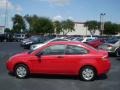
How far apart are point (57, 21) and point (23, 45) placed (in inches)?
2905

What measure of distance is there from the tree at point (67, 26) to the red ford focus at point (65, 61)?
336 feet

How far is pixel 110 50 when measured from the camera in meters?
22.8

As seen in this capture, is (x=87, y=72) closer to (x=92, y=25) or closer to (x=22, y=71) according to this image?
(x=22, y=71)

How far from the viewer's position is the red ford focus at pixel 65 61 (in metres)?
11.3

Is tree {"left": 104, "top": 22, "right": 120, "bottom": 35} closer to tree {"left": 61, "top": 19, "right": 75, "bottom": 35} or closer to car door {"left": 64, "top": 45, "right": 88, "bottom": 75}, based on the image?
tree {"left": 61, "top": 19, "right": 75, "bottom": 35}

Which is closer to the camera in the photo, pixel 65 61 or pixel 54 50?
pixel 65 61

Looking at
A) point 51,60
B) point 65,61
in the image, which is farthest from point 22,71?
point 65,61

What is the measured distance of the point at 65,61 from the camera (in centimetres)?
1131

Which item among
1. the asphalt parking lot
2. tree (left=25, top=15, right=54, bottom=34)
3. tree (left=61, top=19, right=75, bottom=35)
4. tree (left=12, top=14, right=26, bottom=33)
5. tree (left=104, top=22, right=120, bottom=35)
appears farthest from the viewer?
tree (left=61, top=19, right=75, bottom=35)

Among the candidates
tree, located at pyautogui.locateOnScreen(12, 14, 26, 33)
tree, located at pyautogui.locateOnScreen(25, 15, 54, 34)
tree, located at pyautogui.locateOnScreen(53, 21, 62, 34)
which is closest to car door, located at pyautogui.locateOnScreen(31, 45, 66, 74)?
tree, located at pyautogui.locateOnScreen(25, 15, 54, 34)

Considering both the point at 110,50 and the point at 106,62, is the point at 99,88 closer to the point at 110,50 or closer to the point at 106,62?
the point at 106,62

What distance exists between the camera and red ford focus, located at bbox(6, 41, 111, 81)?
446 inches

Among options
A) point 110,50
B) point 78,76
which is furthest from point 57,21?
point 78,76

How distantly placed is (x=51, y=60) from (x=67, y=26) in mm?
103803
